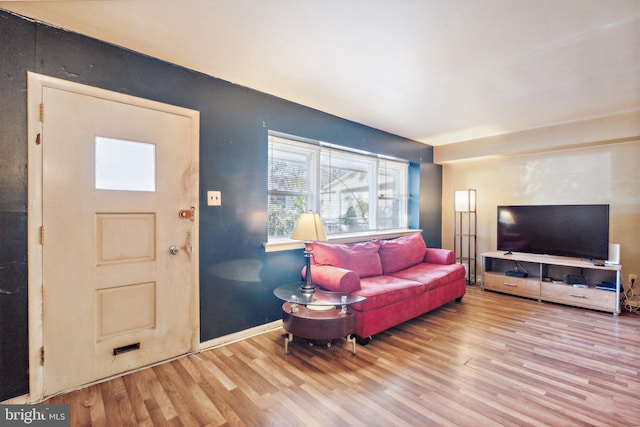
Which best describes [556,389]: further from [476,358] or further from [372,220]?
[372,220]

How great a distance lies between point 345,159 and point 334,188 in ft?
1.53

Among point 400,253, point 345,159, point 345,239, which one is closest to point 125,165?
point 345,239

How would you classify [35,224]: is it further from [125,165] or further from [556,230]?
[556,230]

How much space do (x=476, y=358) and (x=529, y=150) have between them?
3.25 meters

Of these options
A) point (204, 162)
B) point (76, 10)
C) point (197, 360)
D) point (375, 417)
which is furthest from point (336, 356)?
point (76, 10)

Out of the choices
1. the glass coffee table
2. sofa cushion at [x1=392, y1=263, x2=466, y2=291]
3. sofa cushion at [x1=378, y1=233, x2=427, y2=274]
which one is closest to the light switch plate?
the glass coffee table

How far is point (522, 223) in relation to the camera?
416 centimetres

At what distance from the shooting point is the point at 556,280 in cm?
385

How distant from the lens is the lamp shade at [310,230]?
261 cm

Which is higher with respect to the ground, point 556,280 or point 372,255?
point 372,255

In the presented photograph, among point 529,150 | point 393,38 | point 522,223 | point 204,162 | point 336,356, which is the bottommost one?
point 336,356

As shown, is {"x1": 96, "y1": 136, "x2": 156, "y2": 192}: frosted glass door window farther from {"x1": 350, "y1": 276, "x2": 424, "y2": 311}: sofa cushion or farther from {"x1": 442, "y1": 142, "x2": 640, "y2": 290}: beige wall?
{"x1": 442, "y1": 142, "x2": 640, "y2": 290}: beige wall

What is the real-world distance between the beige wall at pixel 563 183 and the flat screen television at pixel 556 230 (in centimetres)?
33

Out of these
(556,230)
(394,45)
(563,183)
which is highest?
(394,45)
